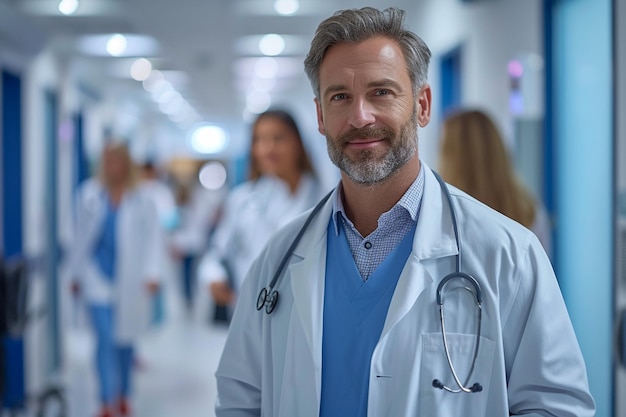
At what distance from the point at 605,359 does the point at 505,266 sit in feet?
6.53

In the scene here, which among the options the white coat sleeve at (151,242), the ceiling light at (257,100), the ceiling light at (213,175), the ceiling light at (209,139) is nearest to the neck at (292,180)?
the white coat sleeve at (151,242)

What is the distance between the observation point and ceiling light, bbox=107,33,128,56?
6.40m

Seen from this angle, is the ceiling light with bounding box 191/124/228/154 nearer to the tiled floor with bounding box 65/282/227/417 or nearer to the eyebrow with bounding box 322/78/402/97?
the tiled floor with bounding box 65/282/227/417

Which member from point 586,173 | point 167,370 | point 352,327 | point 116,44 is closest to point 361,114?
point 352,327

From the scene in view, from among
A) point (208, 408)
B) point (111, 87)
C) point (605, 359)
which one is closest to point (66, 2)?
point (208, 408)

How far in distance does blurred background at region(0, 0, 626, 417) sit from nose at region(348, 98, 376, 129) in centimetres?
23

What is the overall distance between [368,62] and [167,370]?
4659 millimetres

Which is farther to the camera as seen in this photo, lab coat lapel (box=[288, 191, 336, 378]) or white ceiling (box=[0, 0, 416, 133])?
white ceiling (box=[0, 0, 416, 133])

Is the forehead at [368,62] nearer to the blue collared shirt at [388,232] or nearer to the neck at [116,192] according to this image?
the blue collared shirt at [388,232]

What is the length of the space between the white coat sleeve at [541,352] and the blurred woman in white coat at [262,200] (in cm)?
192

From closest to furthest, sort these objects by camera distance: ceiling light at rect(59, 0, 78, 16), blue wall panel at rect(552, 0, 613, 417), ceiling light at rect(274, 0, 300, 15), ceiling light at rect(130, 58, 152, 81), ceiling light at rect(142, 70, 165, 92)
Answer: blue wall panel at rect(552, 0, 613, 417), ceiling light at rect(59, 0, 78, 16), ceiling light at rect(274, 0, 300, 15), ceiling light at rect(130, 58, 152, 81), ceiling light at rect(142, 70, 165, 92)

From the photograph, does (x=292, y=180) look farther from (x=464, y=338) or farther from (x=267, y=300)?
(x=464, y=338)

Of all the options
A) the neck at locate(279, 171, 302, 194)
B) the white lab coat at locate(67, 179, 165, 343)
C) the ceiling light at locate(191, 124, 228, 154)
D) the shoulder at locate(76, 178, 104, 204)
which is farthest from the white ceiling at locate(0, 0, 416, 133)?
the ceiling light at locate(191, 124, 228, 154)

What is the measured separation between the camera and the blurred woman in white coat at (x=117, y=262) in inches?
168
